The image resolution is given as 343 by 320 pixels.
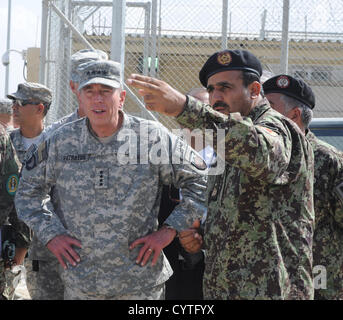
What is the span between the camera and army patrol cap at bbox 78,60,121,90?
2.71 m

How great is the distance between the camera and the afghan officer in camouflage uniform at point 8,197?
321 cm

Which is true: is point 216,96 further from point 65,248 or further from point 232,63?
point 65,248

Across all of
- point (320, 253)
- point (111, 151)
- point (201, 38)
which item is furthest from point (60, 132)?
point (201, 38)

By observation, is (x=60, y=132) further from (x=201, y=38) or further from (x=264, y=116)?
(x=201, y=38)

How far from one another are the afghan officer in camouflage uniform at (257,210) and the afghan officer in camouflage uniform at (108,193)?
418mm

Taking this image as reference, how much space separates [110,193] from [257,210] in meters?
0.80

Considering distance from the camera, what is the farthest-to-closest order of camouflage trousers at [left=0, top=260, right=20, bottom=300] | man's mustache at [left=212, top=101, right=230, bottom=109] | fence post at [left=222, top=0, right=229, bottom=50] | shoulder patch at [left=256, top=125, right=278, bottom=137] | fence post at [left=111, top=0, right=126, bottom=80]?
1. fence post at [left=222, top=0, right=229, bottom=50]
2. fence post at [left=111, top=0, right=126, bottom=80]
3. camouflage trousers at [left=0, top=260, right=20, bottom=300]
4. man's mustache at [left=212, top=101, right=230, bottom=109]
5. shoulder patch at [left=256, top=125, right=278, bottom=137]

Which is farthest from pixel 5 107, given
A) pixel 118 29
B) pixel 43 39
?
pixel 118 29

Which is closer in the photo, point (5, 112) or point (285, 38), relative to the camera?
point (285, 38)

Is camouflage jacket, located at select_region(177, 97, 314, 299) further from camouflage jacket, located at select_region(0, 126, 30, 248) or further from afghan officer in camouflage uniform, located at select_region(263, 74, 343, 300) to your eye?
camouflage jacket, located at select_region(0, 126, 30, 248)


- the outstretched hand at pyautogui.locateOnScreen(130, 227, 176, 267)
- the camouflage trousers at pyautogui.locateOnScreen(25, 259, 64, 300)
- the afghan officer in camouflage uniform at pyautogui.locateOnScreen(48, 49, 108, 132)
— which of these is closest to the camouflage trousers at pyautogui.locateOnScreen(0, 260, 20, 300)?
the camouflage trousers at pyautogui.locateOnScreen(25, 259, 64, 300)

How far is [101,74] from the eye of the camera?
274 centimetres

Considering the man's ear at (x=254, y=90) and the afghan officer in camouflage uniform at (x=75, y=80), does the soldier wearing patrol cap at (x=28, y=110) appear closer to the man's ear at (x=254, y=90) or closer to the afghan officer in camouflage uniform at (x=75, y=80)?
the afghan officer in camouflage uniform at (x=75, y=80)

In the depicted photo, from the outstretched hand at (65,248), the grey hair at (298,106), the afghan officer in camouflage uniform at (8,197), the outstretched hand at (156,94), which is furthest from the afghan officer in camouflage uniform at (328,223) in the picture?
the afghan officer in camouflage uniform at (8,197)
